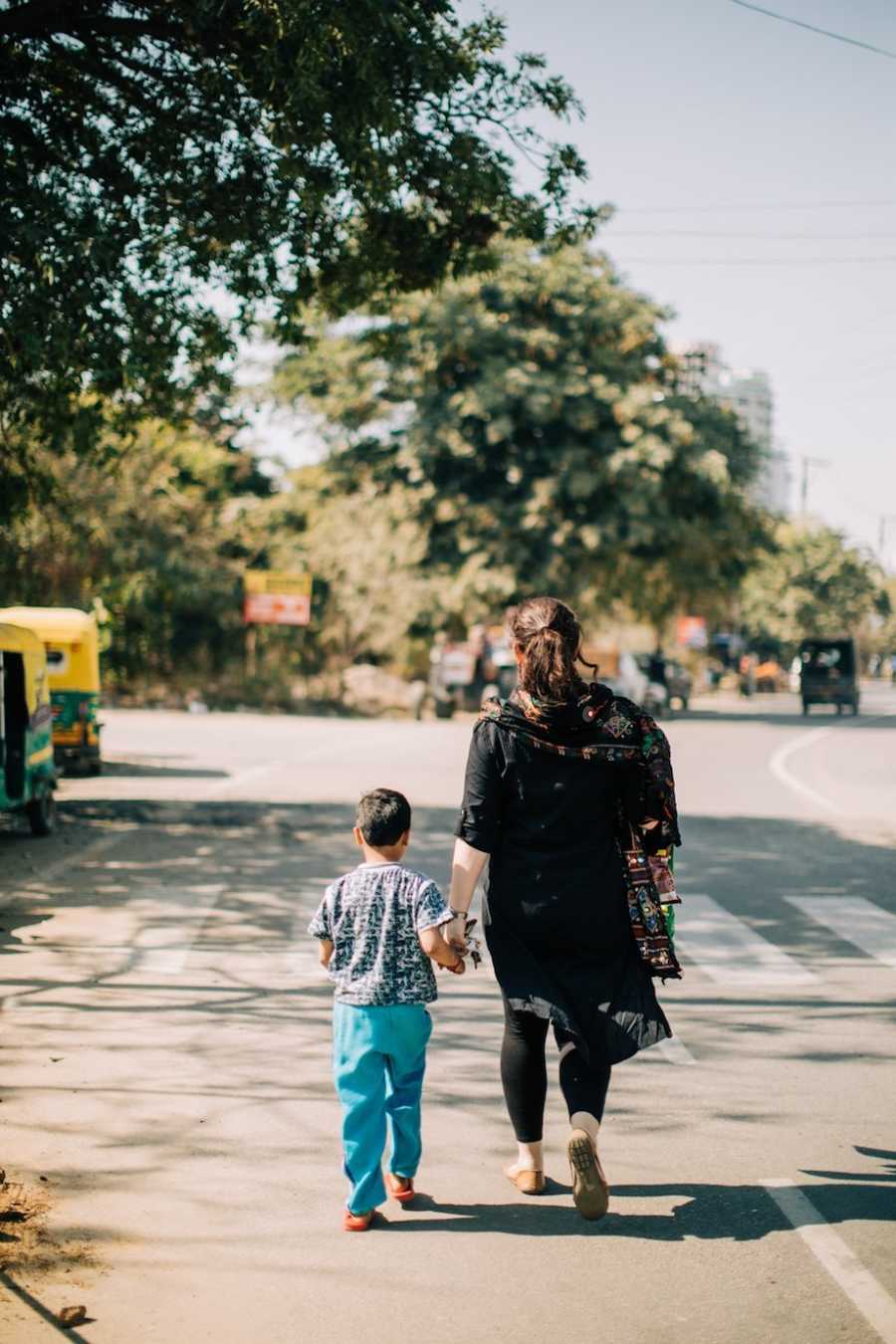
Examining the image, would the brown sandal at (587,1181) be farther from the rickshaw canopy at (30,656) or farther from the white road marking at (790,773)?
the white road marking at (790,773)

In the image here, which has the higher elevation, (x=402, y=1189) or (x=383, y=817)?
(x=383, y=817)

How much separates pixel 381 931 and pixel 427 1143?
124cm

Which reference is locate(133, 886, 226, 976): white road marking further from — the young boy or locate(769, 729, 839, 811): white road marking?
locate(769, 729, 839, 811): white road marking

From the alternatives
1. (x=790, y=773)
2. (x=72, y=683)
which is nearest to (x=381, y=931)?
(x=72, y=683)

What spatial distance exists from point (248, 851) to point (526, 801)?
981cm

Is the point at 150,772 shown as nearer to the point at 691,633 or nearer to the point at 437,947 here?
the point at 437,947

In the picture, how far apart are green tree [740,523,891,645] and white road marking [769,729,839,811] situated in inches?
2464

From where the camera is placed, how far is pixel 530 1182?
5.05 metres

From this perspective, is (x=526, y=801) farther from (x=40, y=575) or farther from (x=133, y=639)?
(x=133, y=639)

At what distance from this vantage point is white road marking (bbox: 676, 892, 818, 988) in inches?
347

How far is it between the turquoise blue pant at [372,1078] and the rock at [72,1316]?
0.92 m

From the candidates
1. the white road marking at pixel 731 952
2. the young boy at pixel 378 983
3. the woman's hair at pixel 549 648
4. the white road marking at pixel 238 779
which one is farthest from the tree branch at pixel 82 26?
the white road marking at pixel 238 779

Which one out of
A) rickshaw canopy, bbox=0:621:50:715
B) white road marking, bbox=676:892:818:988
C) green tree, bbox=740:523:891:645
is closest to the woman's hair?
white road marking, bbox=676:892:818:988

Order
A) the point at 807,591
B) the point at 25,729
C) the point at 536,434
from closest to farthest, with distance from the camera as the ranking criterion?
1. the point at 25,729
2. the point at 536,434
3. the point at 807,591
